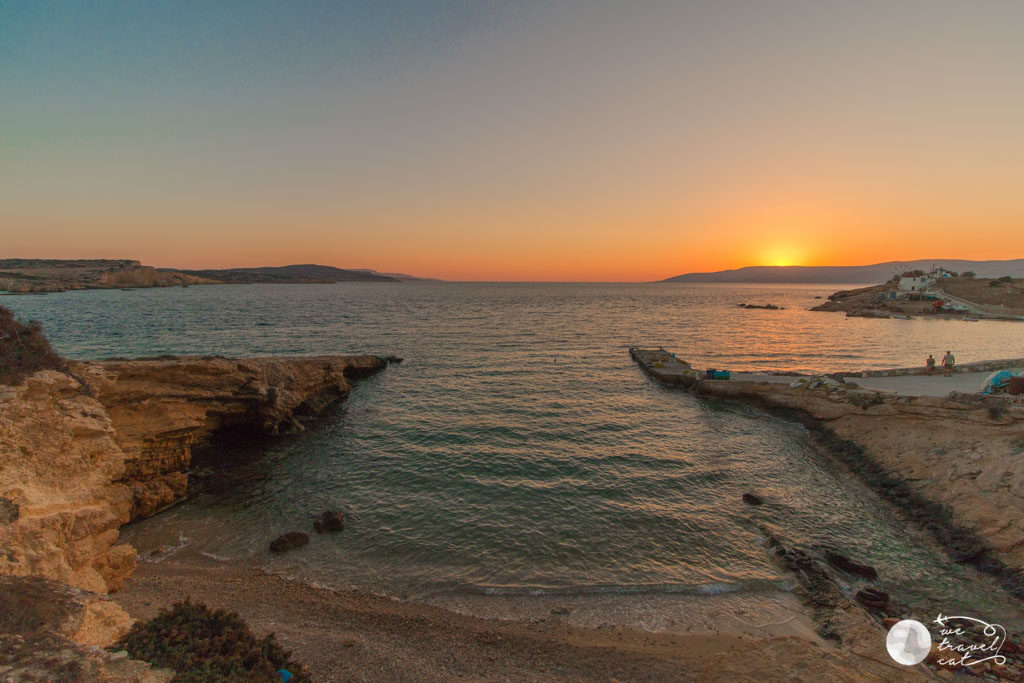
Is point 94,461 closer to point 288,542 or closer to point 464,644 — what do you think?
point 288,542

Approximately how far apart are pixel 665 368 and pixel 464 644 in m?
34.9

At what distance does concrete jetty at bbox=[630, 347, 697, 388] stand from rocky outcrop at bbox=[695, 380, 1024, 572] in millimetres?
9456

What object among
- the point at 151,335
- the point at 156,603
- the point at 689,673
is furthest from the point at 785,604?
the point at 151,335

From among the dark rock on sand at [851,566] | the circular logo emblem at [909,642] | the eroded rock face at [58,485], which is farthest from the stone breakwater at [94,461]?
the dark rock on sand at [851,566]

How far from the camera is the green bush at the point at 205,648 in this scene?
23.6 ft

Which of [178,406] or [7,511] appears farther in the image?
[178,406]

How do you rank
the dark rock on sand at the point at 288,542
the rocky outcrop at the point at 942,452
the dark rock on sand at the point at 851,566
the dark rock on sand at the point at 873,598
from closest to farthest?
the dark rock on sand at the point at 873,598, the dark rock on sand at the point at 851,566, the rocky outcrop at the point at 942,452, the dark rock on sand at the point at 288,542

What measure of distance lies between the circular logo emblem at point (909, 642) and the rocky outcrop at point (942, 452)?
5104 millimetres

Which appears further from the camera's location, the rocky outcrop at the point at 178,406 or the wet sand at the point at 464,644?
the rocky outcrop at the point at 178,406

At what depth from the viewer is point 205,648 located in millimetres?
7855

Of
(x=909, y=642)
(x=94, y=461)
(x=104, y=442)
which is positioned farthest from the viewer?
(x=104, y=442)

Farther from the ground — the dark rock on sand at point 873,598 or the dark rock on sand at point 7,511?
the dark rock on sand at point 7,511

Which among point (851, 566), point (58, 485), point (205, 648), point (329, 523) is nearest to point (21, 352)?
point (58, 485)

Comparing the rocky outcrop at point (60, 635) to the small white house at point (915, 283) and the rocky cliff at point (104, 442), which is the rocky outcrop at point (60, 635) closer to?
the rocky cliff at point (104, 442)
